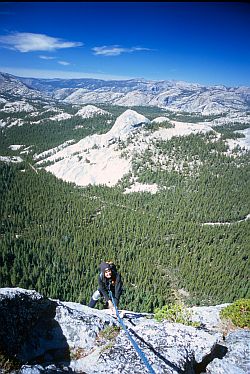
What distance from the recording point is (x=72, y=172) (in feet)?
536

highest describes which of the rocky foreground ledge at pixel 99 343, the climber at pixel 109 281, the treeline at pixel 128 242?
the climber at pixel 109 281

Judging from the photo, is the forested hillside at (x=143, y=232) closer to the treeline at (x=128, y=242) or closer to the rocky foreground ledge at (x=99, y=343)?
the treeline at (x=128, y=242)

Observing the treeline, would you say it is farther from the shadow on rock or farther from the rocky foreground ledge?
the shadow on rock

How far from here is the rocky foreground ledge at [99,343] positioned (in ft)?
33.8

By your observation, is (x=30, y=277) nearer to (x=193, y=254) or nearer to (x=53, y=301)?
(x=193, y=254)

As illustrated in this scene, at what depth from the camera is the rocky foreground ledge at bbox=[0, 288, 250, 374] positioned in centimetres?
1030

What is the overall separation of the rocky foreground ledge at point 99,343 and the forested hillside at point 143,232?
43.1 meters

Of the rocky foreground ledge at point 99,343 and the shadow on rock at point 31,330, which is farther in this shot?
the shadow on rock at point 31,330

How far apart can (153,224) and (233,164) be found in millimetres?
77530

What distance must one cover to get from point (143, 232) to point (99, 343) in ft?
262

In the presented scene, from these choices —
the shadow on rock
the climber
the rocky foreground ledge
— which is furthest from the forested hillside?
the shadow on rock

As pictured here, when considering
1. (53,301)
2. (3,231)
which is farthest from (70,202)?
(53,301)

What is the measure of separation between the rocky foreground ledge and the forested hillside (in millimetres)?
43079

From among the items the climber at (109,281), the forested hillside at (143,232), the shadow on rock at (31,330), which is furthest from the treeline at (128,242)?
the shadow on rock at (31,330)
